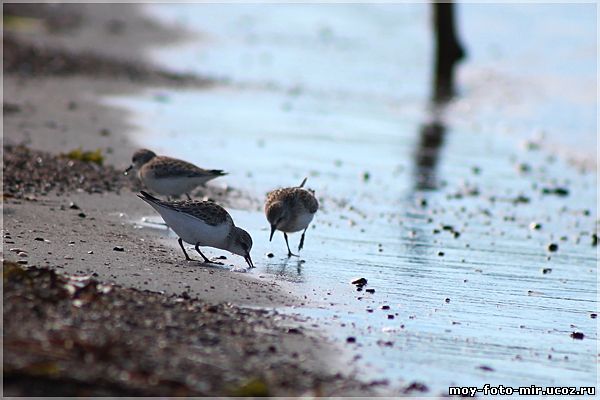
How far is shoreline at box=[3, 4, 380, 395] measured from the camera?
5480 millimetres

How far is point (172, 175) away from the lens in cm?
952

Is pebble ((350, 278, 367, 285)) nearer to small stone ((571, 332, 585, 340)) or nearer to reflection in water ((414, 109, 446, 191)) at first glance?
small stone ((571, 332, 585, 340))

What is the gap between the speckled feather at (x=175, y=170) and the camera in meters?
9.47

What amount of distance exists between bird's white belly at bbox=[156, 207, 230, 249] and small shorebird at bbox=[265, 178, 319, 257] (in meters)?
0.46

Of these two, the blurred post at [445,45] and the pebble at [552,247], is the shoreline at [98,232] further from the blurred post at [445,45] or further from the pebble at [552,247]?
the blurred post at [445,45]

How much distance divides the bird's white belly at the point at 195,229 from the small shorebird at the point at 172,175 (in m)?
1.34

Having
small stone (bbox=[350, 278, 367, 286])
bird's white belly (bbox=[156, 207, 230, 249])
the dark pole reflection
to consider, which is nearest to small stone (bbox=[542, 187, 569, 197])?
the dark pole reflection

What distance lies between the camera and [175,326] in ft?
18.6

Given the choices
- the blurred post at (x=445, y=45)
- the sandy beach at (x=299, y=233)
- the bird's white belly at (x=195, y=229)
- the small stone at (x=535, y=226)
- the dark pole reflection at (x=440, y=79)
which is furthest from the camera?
the blurred post at (x=445, y=45)

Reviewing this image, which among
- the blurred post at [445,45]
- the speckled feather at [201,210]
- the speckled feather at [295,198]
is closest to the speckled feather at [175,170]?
the speckled feather at [295,198]

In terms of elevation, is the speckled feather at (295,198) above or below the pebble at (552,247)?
above

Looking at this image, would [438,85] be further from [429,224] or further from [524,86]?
[429,224]

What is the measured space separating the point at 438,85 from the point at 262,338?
15.4 metres

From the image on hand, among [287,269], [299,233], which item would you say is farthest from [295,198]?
[299,233]
